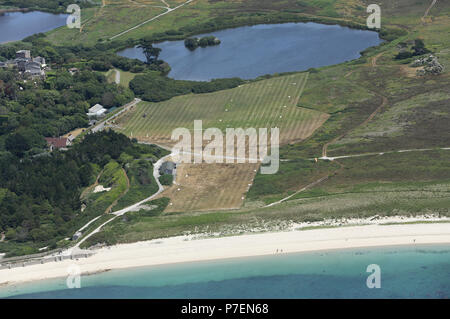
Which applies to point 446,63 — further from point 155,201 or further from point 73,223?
point 73,223

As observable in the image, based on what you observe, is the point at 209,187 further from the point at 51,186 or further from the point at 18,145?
the point at 18,145

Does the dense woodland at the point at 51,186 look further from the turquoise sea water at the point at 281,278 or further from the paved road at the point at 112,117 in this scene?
the paved road at the point at 112,117

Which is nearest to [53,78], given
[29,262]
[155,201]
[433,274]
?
[155,201]

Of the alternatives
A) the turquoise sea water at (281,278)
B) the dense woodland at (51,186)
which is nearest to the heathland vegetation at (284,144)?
the dense woodland at (51,186)

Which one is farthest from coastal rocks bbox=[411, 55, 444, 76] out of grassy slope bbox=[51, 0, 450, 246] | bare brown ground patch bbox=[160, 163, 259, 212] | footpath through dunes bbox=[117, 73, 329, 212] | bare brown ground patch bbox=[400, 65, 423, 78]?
bare brown ground patch bbox=[160, 163, 259, 212]

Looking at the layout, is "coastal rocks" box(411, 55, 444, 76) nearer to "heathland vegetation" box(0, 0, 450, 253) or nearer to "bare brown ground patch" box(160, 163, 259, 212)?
"heathland vegetation" box(0, 0, 450, 253)

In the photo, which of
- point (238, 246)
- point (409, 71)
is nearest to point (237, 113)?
point (409, 71)
